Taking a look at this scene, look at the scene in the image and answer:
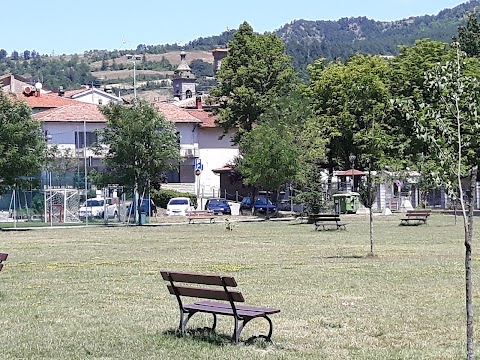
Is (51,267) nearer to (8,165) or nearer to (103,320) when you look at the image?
(103,320)

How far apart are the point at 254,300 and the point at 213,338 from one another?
4.15 metres

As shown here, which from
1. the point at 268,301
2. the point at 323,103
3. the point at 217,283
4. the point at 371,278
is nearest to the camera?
the point at 217,283

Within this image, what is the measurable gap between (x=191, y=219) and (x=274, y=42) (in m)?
25.0

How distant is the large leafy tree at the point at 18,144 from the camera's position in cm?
4738

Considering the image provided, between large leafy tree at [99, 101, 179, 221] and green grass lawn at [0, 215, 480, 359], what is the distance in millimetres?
20428

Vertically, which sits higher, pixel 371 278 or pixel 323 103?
pixel 323 103

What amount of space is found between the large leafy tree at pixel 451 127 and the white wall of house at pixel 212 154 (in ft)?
244

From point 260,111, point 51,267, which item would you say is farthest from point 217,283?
point 260,111

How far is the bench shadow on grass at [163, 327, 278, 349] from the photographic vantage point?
11445mm

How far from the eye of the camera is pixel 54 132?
7675 cm

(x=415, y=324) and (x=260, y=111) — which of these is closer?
(x=415, y=324)

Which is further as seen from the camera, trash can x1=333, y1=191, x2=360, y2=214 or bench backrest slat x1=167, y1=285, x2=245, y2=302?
trash can x1=333, y1=191, x2=360, y2=214

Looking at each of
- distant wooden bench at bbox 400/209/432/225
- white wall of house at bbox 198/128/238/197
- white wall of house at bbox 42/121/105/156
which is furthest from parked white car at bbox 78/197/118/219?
white wall of house at bbox 198/128/238/197

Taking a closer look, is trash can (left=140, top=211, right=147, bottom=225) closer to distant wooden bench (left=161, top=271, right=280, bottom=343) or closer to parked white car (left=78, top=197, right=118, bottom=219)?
parked white car (left=78, top=197, right=118, bottom=219)
